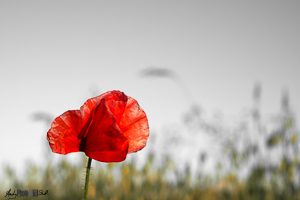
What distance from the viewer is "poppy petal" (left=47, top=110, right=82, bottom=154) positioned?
0.87m

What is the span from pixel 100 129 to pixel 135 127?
2.7 inches

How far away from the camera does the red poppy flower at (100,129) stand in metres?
0.84

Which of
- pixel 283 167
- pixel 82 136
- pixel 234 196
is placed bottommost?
pixel 234 196

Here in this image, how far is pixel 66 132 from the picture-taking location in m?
0.88

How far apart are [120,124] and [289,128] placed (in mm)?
2860

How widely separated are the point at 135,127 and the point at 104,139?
66mm

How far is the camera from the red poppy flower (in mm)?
845

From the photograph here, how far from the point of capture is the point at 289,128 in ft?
11.5

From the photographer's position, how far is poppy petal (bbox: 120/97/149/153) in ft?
2.85

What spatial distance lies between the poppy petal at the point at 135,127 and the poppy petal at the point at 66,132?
0.09m

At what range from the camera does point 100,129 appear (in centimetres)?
86

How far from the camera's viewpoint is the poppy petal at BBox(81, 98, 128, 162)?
0.83 meters

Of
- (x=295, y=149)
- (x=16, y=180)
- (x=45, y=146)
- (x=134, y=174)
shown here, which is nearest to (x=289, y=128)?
(x=295, y=149)

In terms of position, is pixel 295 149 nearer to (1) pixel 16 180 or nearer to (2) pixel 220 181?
(2) pixel 220 181
